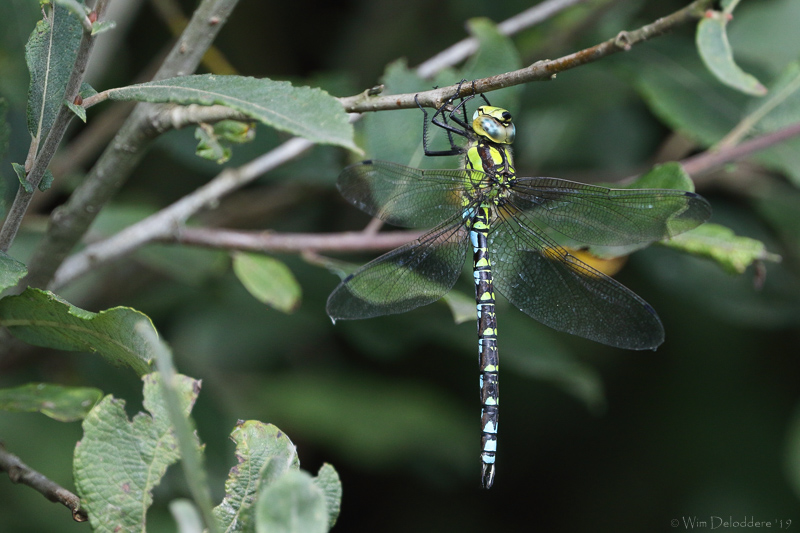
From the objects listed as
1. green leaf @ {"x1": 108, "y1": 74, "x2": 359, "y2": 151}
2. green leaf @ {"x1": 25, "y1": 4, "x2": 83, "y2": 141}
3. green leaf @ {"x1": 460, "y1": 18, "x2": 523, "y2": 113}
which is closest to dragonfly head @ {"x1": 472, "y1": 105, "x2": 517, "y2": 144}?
green leaf @ {"x1": 460, "y1": 18, "x2": 523, "y2": 113}

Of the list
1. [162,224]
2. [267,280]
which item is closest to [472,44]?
[267,280]

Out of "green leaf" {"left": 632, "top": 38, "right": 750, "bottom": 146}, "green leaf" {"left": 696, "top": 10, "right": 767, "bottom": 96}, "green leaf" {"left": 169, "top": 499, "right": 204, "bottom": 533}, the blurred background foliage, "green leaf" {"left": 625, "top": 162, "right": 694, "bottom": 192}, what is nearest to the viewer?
"green leaf" {"left": 169, "top": 499, "right": 204, "bottom": 533}

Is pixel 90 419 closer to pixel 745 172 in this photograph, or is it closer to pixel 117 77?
pixel 117 77

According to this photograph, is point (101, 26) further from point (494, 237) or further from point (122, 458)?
point (494, 237)

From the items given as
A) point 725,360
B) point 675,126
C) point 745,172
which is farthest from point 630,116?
point 725,360

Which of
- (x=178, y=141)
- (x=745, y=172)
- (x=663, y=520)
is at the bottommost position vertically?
(x=663, y=520)

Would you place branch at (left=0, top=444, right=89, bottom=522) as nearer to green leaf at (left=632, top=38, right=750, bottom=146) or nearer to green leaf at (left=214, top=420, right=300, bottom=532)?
green leaf at (left=214, top=420, right=300, bottom=532)
